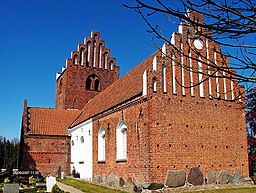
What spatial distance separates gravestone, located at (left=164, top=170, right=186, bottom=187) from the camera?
12.9m

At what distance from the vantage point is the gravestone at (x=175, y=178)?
12883 millimetres

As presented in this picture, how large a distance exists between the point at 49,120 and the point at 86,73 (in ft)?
21.0

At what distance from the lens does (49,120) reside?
28172 millimetres

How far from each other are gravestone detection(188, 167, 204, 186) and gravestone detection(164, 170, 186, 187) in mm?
372

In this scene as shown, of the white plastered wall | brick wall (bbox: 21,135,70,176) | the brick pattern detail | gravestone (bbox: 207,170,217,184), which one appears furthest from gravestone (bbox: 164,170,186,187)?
brick wall (bbox: 21,135,70,176)

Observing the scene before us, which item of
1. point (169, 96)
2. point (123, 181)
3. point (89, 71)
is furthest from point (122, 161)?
point (89, 71)

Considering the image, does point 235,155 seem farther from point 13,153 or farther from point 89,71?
point 13,153

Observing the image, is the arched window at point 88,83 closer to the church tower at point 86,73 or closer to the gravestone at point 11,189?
the church tower at point 86,73

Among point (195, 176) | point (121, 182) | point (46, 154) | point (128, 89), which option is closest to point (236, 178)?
point (195, 176)

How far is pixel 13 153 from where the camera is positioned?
172 feet

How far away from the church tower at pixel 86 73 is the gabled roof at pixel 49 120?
5.76ft

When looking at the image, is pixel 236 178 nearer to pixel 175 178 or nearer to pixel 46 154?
pixel 175 178

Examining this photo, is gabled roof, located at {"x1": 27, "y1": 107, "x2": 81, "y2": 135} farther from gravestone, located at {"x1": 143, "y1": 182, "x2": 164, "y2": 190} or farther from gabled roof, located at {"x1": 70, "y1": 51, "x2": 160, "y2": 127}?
gravestone, located at {"x1": 143, "y1": 182, "x2": 164, "y2": 190}

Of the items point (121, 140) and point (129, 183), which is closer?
point (129, 183)
